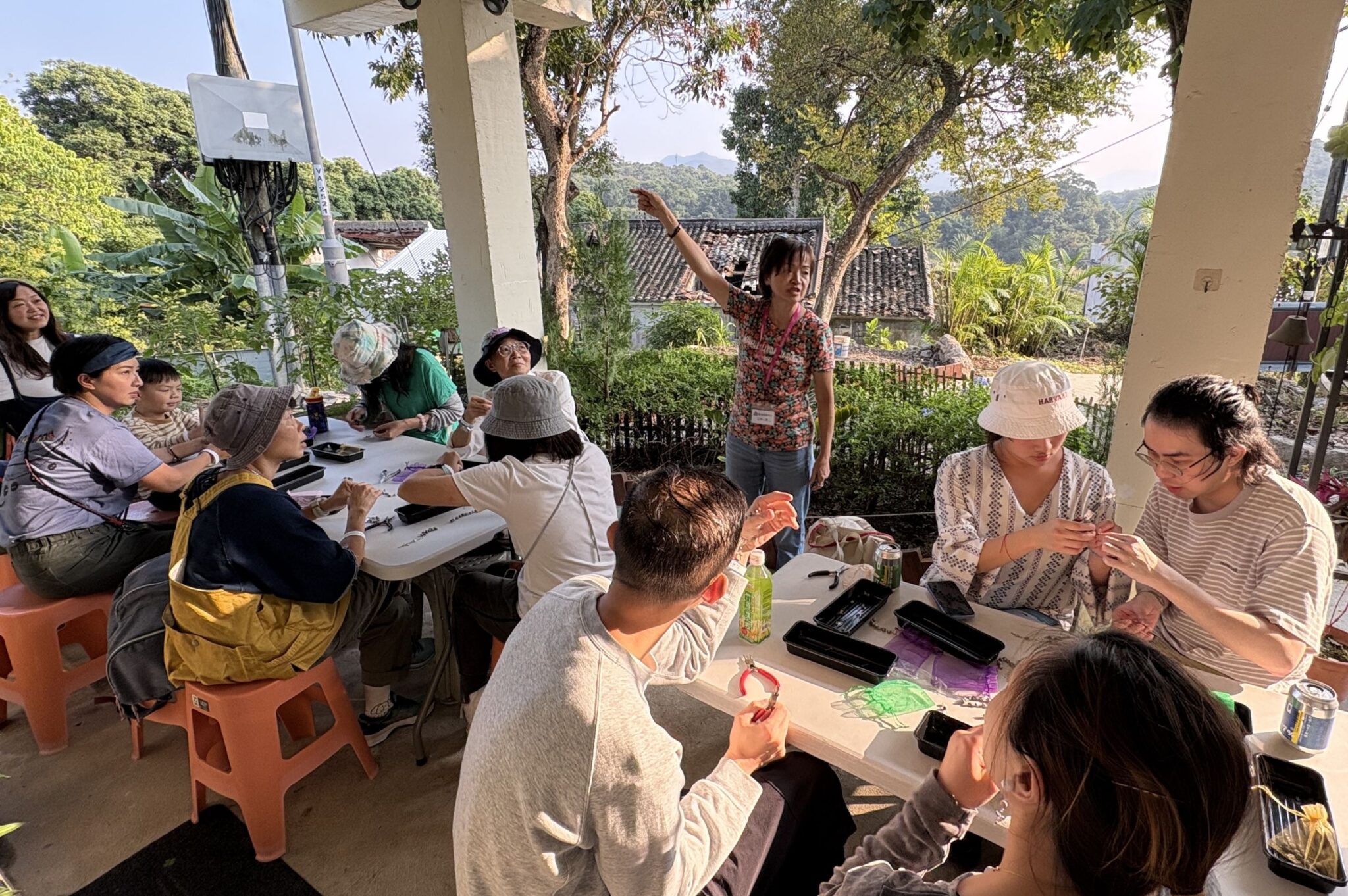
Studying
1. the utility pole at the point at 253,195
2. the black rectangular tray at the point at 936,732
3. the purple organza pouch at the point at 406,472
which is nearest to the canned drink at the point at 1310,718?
the black rectangular tray at the point at 936,732

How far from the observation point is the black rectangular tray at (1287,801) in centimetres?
108

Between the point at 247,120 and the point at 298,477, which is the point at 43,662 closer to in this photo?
the point at 298,477

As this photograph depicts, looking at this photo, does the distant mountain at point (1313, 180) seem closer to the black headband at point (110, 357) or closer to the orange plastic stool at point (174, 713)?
the orange plastic stool at point (174, 713)

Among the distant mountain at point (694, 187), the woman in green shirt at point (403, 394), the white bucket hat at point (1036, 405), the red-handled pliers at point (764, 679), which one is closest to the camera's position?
the red-handled pliers at point (764, 679)

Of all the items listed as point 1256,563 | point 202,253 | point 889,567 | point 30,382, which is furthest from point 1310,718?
point 202,253

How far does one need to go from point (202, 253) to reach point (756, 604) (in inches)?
421

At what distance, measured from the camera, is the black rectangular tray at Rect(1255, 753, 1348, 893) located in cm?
108

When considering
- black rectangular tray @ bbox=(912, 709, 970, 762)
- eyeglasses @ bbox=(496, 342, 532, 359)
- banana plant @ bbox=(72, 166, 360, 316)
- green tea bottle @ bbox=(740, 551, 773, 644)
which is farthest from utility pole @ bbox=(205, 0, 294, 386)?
black rectangular tray @ bbox=(912, 709, 970, 762)

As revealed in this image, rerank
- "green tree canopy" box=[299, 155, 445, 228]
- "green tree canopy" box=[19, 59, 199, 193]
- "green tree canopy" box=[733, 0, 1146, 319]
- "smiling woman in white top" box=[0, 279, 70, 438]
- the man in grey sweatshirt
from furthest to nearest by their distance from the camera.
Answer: "green tree canopy" box=[299, 155, 445, 228] → "green tree canopy" box=[19, 59, 199, 193] → "green tree canopy" box=[733, 0, 1146, 319] → "smiling woman in white top" box=[0, 279, 70, 438] → the man in grey sweatshirt

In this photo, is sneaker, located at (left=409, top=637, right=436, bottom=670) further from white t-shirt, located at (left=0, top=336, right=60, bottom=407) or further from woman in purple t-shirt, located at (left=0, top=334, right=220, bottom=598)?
white t-shirt, located at (left=0, top=336, right=60, bottom=407)

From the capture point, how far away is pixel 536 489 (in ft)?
7.26

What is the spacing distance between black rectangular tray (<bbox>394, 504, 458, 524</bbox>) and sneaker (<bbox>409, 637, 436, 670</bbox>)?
0.90 meters

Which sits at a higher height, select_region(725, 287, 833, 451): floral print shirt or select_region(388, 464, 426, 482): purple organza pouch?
select_region(725, 287, 833, 451): floral print shirt

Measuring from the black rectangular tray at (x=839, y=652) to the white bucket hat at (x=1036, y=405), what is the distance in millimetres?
791
